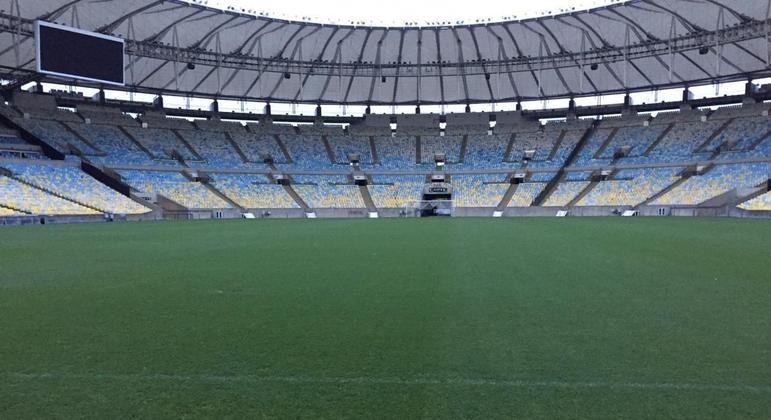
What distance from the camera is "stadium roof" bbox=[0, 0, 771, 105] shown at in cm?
3378

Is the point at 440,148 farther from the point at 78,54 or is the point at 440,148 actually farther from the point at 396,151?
the point at 78,54

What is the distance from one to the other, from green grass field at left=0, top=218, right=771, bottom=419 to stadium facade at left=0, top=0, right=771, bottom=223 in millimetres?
30165

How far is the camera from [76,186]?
35594 millimetres

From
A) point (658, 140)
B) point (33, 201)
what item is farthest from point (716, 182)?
point (33, 201)

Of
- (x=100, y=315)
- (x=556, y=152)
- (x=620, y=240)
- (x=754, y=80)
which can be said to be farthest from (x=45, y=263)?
(x=754, y=80)

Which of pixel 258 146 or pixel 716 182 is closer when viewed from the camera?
pixel 716 182

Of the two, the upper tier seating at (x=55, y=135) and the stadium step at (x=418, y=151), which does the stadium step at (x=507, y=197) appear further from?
the upper tier seating at (x=55, y=135)

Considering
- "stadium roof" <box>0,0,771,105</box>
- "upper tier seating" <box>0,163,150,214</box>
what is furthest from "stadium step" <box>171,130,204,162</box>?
"upper tier seating" <box>0,163,150,214</box>

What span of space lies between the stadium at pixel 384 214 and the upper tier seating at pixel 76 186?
0.23 m

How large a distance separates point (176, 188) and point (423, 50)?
26.4m

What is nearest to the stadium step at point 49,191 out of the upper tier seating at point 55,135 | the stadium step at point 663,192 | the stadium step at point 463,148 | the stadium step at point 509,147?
the upper tier seating at point 55,135

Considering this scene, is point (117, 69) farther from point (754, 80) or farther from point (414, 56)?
point (754, 80)

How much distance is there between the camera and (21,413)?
2.76 m

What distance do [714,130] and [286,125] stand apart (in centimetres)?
4231
